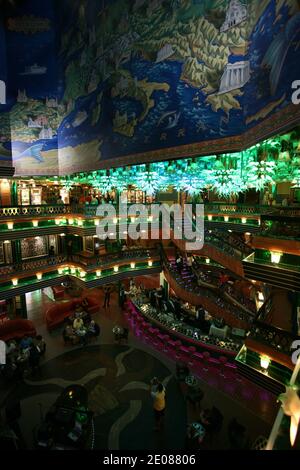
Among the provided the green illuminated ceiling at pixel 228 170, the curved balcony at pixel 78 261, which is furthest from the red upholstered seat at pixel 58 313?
the green illuminated ceiling at pixel 228 170

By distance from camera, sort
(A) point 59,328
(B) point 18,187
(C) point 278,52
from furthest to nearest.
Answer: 1. (B) point 18,187
2. (A) point 59,328
3. (C) point 278,52

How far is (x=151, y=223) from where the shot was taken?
15461mm

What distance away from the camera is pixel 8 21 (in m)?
12.9

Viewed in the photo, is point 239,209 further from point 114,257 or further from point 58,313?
point 58,313

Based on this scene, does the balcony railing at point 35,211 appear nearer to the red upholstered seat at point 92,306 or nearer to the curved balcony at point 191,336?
the red upholstered seat at point 92,306

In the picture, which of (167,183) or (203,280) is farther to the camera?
(203,280)

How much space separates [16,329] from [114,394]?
6.42 meters

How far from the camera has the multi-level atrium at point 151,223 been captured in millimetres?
6227

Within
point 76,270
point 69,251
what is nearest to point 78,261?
point 76,270

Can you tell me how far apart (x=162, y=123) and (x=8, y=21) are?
1041 centimetres

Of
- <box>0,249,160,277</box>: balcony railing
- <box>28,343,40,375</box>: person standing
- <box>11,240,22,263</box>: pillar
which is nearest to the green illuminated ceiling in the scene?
<box>0,249,160,277</box>: balcony railing
